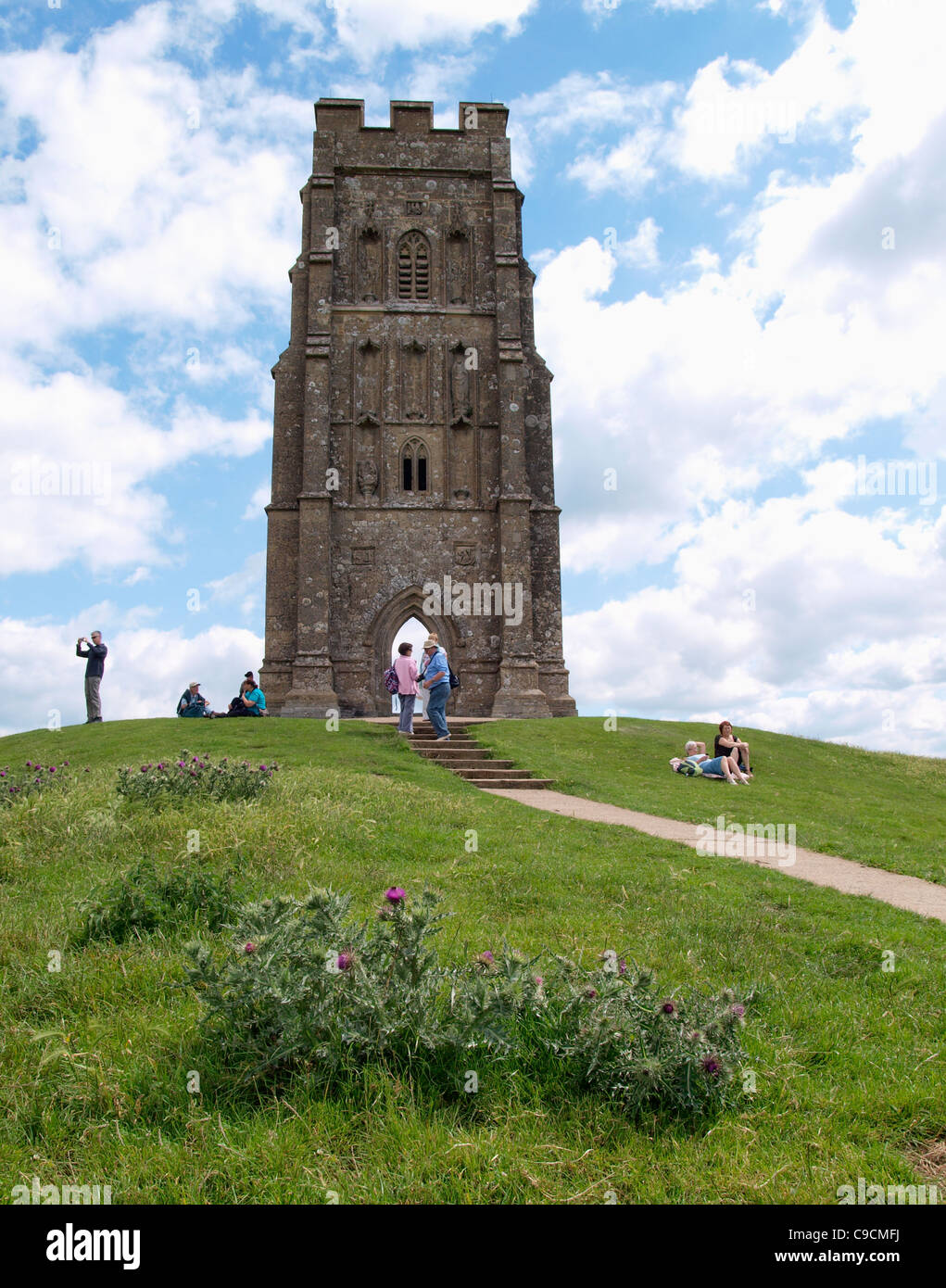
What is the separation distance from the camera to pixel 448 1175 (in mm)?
2707

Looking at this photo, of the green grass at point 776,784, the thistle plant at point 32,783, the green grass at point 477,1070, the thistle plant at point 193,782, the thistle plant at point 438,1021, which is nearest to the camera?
the green grass at point 477,1070

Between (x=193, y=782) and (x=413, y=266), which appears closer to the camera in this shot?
(x=193, y=782)

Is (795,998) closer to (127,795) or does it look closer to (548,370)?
(127,795)

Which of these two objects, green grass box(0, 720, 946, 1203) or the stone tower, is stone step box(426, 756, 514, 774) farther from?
the stone tower

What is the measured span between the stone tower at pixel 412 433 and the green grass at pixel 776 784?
19.7 ft

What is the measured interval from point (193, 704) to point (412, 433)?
39.9 feet

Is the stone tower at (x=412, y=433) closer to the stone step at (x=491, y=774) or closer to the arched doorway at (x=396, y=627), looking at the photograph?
the arched doorway at (x=396, y=627)

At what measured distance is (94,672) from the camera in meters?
21.8

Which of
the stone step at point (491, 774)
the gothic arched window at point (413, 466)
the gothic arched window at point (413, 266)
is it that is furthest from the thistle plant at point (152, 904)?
the gothic arched window at point (413, 266)

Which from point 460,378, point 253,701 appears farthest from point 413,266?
point 253,701

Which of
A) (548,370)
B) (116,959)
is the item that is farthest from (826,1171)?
(548,370)

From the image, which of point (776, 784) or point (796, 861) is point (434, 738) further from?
point (796, 861)

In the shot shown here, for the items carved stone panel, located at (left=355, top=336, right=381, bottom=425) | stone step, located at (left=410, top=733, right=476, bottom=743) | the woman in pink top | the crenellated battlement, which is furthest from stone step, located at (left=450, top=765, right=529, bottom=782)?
the crenellated battlement

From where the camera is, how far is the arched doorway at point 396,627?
88.7ft
